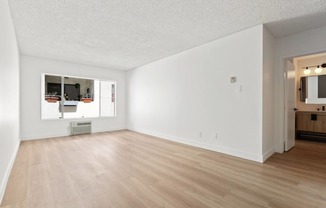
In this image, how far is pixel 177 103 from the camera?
4.61 m

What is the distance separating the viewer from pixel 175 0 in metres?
2.27

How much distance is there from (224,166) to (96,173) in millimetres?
2118

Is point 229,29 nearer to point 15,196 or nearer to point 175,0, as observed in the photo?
point 175,0

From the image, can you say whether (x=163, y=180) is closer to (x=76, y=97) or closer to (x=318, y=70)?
(x=76, y=97)

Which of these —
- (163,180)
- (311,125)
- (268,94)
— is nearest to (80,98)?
(163,180)

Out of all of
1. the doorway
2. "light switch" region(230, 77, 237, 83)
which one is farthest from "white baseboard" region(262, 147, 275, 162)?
"light switch" region(230, 77, 237, 83)

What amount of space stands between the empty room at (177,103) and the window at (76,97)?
0.05 meters

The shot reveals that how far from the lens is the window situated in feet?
17.4

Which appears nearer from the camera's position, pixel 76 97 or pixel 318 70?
pixel 318 70

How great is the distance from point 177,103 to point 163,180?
2618mm

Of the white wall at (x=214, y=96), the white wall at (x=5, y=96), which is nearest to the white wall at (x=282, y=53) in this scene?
the white wall at (x=214, y=96)

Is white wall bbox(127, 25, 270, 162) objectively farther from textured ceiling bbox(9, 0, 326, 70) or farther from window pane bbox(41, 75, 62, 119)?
window pane bbox(41, 75, 62, 119)

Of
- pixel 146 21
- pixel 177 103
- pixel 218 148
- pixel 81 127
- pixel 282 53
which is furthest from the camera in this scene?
pixel 81 127

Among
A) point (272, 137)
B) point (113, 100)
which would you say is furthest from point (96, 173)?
point (113, 100)
